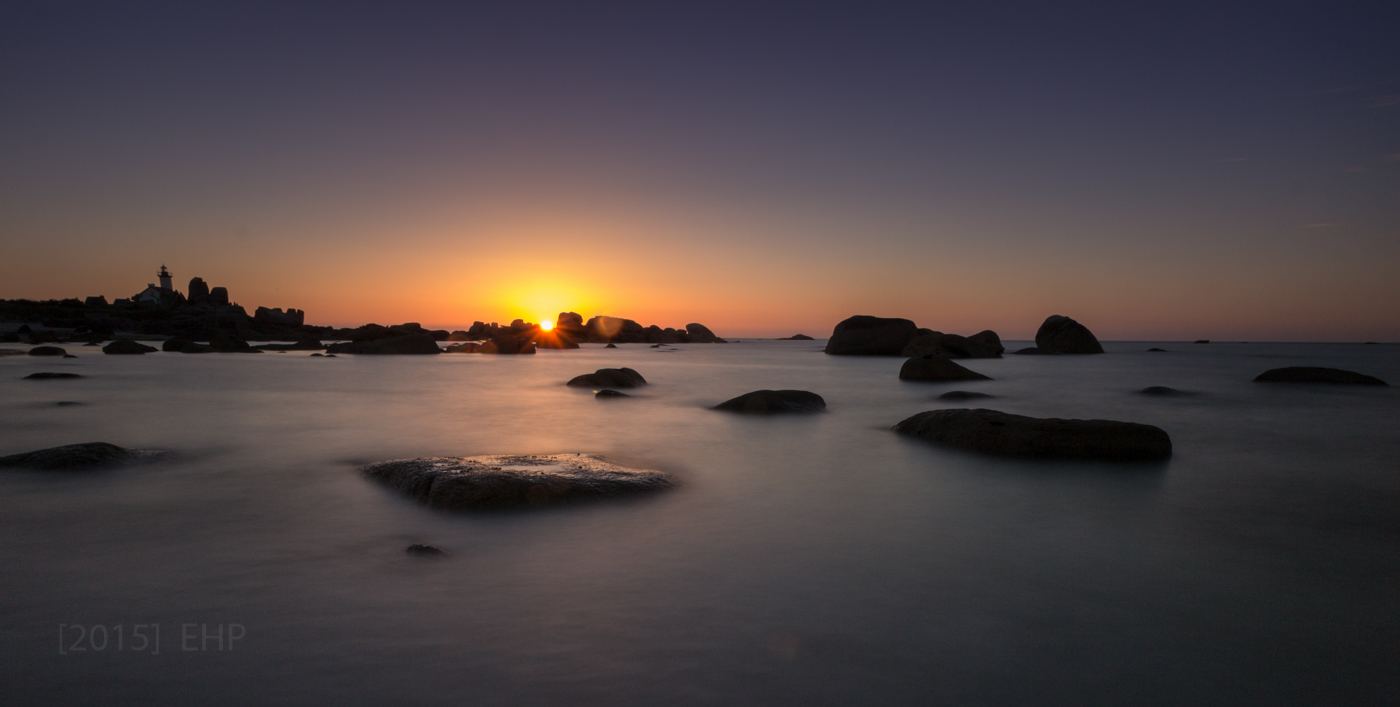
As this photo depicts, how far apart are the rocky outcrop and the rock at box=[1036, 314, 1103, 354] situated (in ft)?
20.3

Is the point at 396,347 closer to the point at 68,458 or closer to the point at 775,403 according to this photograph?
the point at 775,403

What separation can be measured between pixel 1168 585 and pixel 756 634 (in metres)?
2.23

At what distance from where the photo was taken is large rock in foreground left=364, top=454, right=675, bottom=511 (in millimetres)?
4480

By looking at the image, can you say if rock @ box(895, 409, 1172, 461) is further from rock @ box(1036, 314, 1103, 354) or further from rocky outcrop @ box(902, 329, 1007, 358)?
rock @ box(1036, 314, 1103, 354)

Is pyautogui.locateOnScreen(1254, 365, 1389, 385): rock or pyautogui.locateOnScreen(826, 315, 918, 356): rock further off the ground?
pyautogui.locateOnScreen(826, 315, 918, 356): rock

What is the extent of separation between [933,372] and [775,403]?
977 centimetres

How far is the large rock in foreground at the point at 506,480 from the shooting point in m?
4.48

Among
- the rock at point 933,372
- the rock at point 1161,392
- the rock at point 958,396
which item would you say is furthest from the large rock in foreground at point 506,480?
the rock at point 1161,392

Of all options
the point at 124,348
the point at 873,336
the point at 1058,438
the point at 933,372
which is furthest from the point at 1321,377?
the point at 124,348

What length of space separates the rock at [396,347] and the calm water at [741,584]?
32647 millimetres

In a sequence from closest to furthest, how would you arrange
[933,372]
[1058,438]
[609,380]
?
1. [1058,438]
2. [609,380]
3. [933,372]

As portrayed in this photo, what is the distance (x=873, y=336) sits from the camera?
1588 inches

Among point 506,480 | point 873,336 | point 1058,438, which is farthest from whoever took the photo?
point 873,336

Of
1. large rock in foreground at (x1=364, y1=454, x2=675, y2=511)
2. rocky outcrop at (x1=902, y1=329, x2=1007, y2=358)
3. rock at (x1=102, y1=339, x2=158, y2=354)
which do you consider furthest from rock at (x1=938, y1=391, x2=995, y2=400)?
rock at (x1=102, y1=339, x2=158, y2=354)
